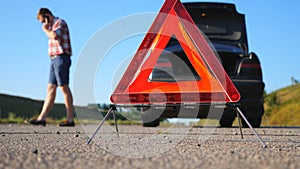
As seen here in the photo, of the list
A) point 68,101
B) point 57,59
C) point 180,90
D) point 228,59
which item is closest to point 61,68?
point 57,59

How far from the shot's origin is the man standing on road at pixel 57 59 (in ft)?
27.9

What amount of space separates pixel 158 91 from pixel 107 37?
82cm

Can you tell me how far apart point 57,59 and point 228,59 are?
299 cm

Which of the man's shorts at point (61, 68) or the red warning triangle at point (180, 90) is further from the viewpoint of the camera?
the man's shorts at point (61, 68)

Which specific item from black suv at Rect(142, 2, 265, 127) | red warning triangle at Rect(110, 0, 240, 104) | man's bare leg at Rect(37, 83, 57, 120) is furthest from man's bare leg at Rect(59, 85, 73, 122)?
red warning triangle at Rect(110, 0, 240, 104)

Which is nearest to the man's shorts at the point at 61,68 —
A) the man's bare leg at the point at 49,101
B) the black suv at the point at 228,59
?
the man's bare leg at the point at 49,101

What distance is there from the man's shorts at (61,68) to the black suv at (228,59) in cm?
170

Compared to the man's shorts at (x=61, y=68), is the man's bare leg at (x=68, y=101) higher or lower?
lower

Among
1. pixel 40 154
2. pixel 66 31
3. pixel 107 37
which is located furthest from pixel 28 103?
pixel 40 154

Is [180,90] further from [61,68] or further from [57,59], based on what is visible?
[57,59]

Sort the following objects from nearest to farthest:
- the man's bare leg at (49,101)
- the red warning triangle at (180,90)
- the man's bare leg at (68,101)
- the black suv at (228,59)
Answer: the red warning triangle at (180,90)
the black suv at (228,59)
the man's bare leg at (68,101)
the man's bare leg at (49,101)

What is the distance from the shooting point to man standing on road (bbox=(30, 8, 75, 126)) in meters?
8.49

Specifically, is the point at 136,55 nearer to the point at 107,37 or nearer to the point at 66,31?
the point at 107,37

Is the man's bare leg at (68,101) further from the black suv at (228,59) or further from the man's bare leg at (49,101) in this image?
the black suv at (228,59)
